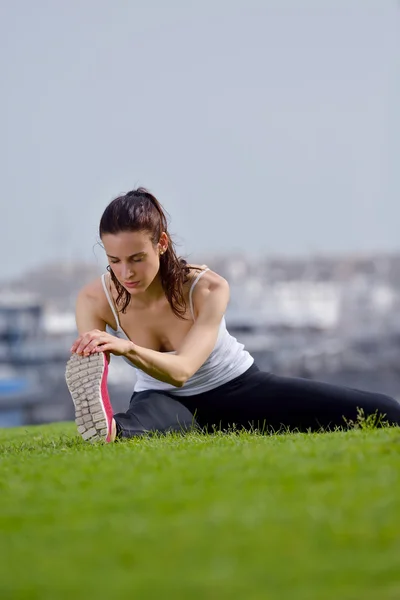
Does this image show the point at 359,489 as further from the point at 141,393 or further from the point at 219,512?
the point at 141,393

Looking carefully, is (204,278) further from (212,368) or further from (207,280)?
(212,368)

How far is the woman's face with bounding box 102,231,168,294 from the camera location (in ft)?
18.7

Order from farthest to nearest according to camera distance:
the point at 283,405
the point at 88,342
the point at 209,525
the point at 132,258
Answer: the point at 283,405 → the point at 132,258 → the point at 88,342 → the point at 209,525

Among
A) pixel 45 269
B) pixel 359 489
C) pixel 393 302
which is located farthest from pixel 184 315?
pixel 393 302

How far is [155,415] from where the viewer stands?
6250 mm

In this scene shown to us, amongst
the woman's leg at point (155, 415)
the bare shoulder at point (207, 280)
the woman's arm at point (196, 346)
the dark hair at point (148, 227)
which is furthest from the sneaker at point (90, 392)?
the bare shoulder at point (207, 280)

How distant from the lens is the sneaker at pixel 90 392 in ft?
17.9

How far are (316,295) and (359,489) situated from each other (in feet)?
324

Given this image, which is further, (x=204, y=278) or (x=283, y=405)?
(x=283, y=405)

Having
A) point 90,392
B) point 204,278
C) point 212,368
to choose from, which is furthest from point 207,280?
point 90,392

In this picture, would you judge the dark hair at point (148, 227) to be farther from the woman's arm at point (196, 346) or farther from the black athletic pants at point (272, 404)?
the black athletic pants at point (272, 404)

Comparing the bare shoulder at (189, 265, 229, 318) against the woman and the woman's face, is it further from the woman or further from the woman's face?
the woman's face

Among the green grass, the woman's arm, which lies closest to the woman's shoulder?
the woman's arm

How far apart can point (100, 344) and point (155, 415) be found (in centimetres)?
98
